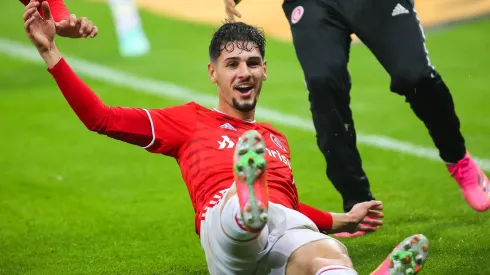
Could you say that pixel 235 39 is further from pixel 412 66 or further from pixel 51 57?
pixel 412 66

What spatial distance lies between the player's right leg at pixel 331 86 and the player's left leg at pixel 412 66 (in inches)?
5.7

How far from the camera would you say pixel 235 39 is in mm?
4543

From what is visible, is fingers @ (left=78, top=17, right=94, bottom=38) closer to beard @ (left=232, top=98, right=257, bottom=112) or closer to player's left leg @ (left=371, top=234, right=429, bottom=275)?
beard @ (left=232, top=98, right=257, bottom=112)

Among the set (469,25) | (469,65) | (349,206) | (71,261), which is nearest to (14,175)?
(71,261)

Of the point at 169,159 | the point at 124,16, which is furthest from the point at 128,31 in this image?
the point at 169,159

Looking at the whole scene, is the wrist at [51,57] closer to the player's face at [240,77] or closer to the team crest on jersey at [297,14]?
the player's face at [240,77]

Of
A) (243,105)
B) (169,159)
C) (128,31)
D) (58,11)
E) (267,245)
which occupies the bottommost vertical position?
(128,31)

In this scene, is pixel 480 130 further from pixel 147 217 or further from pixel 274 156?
pixel 274 156

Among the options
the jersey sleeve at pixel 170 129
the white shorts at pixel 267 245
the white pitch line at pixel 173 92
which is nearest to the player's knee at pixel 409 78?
the jersey sleeve at pixel 170 129

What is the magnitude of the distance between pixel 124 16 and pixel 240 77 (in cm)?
721

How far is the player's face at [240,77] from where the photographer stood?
4426 millimetres

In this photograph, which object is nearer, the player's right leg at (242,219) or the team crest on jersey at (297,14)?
the player's right leg at (242,219)

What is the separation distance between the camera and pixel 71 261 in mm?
5207

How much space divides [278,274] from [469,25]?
7937 millimetres
